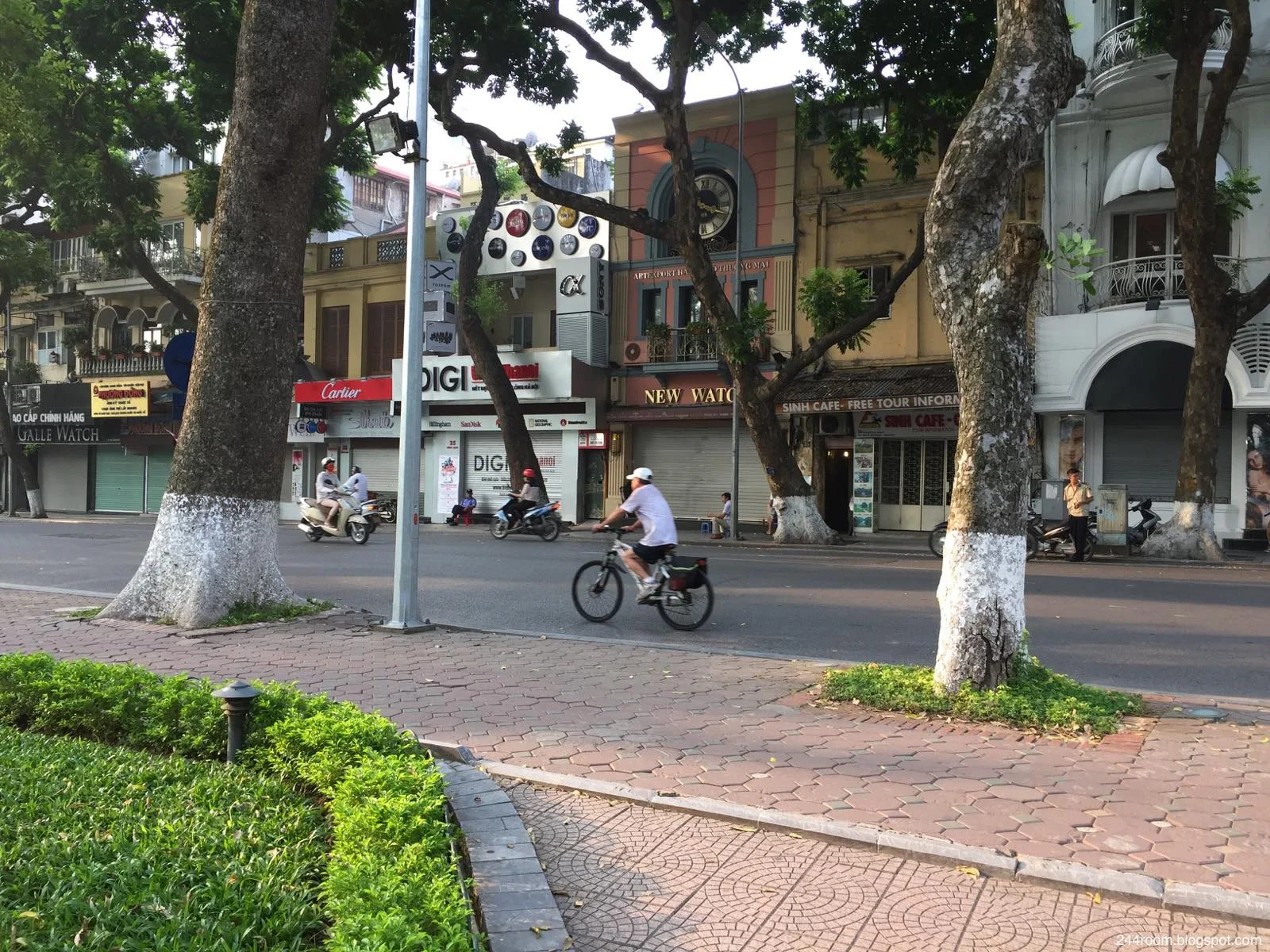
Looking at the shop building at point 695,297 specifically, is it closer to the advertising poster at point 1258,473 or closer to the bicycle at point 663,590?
the advertising poster at point 1258,473

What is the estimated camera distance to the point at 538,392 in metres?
28.0

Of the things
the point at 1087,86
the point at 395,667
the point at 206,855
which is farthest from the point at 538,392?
the point at 206,855

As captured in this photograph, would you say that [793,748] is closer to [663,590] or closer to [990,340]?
[990,340]

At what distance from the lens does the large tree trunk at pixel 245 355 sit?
9680mm

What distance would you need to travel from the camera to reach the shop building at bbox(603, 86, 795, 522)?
84.8 ft

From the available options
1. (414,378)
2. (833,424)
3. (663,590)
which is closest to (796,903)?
(663,590)

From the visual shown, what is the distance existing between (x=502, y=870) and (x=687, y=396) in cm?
2350

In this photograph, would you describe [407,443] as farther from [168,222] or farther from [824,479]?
[168,222]

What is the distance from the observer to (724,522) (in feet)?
81.2

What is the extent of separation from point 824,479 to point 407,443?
56.0 feet

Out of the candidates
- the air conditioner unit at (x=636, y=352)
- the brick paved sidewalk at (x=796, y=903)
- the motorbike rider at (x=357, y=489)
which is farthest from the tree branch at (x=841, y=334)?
the brick paved sidewalk at (x=796, y=903)

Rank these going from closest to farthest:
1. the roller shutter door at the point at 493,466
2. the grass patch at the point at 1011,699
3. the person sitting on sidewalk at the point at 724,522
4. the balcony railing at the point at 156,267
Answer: the grass patch at the point at 1011,699 → the person sitting on sidewalk at the point at 724,522 → the roller shutter door at the point at 493,466 → the balcony railing at the point at 156,267

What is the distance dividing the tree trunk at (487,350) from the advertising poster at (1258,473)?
15129 millimetres

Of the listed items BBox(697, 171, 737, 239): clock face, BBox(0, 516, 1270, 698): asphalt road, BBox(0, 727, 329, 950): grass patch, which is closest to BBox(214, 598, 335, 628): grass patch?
BBox(0, 516, 1270, 698): asphalt road
